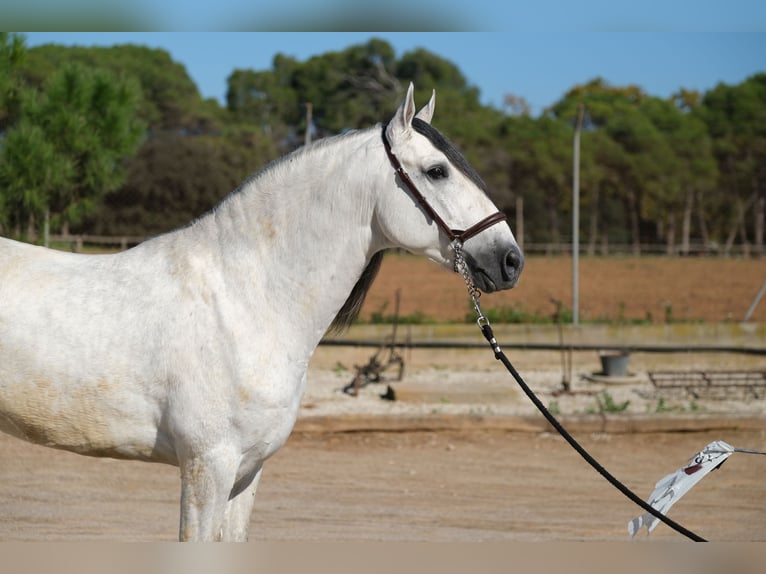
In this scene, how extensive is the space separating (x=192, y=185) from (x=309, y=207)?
49.3ft

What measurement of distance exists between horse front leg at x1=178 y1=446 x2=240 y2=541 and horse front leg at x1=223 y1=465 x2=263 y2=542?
0.14 metres

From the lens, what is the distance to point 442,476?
539cm

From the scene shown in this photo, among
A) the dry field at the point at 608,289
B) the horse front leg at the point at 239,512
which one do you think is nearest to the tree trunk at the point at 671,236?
the dry field at the point at 608,289

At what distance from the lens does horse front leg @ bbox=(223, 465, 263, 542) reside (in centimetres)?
238

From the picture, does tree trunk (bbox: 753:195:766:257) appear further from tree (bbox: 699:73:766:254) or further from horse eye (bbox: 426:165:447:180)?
horse eye (bbox: 426:165:447:180)

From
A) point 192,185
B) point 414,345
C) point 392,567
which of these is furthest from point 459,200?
point 192,185

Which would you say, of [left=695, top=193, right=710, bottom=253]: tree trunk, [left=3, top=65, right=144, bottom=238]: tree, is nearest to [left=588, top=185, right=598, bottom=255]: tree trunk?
[left=695, top=193, right=710, bottom=253]: tree trunk

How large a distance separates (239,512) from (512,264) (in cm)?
101

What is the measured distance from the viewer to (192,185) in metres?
16.9

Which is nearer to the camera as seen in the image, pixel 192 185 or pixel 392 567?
pixel 392 567

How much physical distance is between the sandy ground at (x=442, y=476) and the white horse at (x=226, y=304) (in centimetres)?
189

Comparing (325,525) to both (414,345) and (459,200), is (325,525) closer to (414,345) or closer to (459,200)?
(459,200)

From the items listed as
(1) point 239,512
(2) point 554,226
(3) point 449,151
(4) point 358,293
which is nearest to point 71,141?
(4) point 358,293

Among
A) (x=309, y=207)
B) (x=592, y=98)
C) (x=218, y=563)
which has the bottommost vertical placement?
(x=218, y=563)
